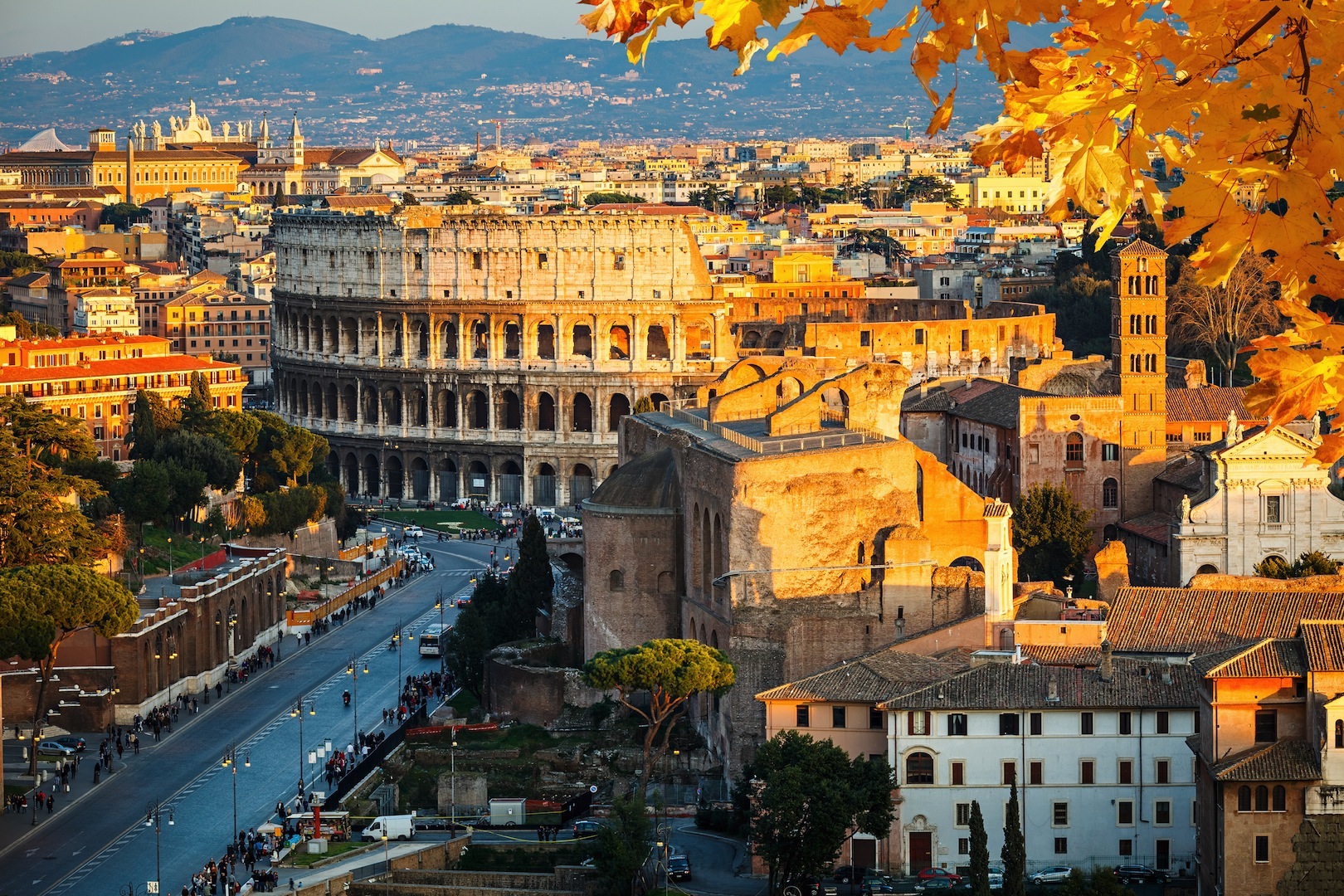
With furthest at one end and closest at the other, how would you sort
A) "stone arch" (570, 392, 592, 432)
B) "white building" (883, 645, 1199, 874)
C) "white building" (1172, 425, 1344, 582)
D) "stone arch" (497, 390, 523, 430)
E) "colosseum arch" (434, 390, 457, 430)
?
"colosseum arch" (434, 390, 457, 430) → "stone arch" (497, 390, 523, 430) → "stone arch" (570, 392, 592, 432) → "white building" (1172, 425, 1344, 582) → "white building" (883, 645, 1199, 874)

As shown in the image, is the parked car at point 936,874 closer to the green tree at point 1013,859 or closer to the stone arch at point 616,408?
the green tree at point 1013,859

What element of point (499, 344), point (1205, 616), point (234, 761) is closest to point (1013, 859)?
point (1205, 616)

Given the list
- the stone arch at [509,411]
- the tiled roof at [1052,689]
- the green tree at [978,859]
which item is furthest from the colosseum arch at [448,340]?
the green tree at [978,859]

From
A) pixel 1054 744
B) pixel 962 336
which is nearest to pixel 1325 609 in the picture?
pixel 1054 744

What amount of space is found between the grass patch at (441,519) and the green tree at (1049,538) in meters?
36.3

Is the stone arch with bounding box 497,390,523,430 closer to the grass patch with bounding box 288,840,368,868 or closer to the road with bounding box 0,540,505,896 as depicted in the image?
the road with bounding box 0,540,505,896

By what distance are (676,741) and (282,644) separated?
2295cm

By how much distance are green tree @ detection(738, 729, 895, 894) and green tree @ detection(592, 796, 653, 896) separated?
6.03 ft

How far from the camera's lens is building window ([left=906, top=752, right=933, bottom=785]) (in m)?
40.6

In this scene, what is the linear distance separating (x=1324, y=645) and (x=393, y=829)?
656 inches

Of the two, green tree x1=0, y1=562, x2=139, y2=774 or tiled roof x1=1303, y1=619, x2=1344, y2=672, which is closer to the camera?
tiled roof x1=1303, y1=619, x2=1344, y2=672

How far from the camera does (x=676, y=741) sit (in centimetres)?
4775

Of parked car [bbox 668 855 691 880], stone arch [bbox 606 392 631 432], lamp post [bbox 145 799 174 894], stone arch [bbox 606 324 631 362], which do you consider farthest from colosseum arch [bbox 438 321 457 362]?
parked car [bbox 668 855 691 880]

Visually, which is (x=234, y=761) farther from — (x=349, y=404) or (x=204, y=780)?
(x=349, y=404)
